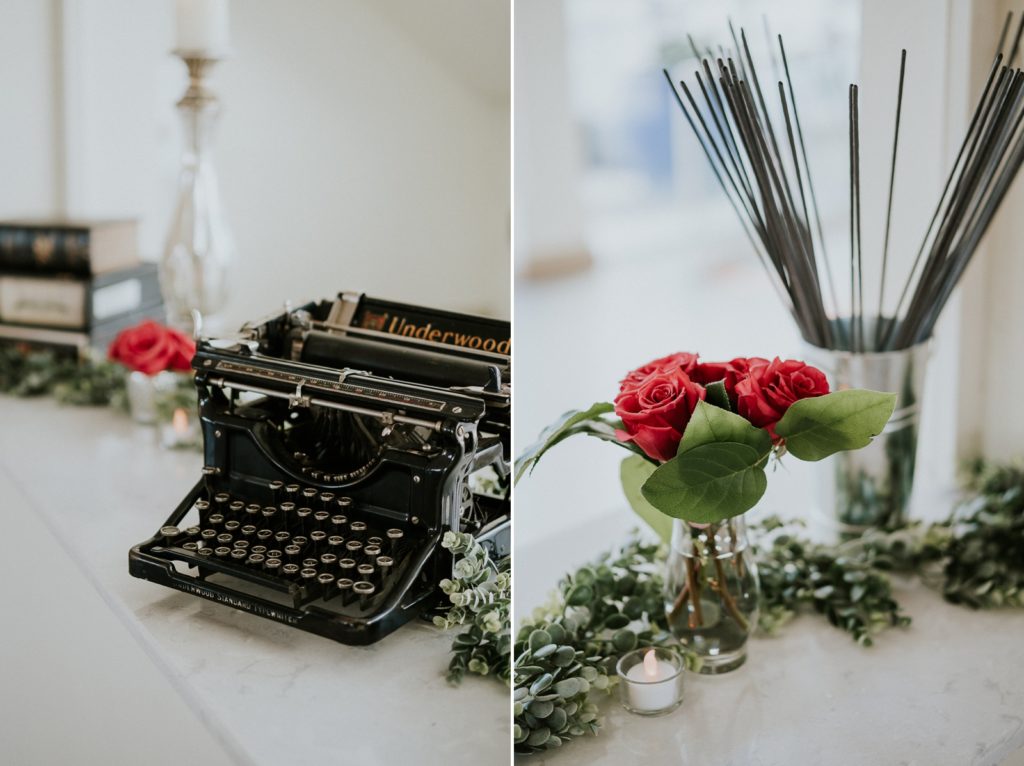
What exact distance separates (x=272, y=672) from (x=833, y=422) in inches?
22.3

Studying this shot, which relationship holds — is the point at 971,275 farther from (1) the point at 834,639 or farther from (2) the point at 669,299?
(2) the point at 669,299

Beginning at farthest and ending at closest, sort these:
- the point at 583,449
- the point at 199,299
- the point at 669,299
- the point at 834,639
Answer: the point at 669,299 → the point at 583,449 → the point at 199,299 → the point at 834,639

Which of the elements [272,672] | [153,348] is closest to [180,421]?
[153,348]

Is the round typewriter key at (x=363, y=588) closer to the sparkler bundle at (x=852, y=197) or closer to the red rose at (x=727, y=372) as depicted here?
the red rose at (x=727, y=372)

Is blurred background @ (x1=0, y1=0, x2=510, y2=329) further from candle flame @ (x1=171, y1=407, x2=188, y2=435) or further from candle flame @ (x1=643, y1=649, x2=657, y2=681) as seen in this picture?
candle flame @ (x1=643, y1=649, x2=657, y2=681)

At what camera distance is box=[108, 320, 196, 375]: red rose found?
4.82 feet

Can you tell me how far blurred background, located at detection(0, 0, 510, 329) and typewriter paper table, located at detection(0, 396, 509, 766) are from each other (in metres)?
0.28

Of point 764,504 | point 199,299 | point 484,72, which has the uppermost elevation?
point 484,72

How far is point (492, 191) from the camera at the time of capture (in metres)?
1.02

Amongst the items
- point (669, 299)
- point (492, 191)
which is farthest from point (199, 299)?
point (669, 299)

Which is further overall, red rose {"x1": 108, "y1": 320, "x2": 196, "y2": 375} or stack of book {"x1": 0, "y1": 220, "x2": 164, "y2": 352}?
red rose {"x1": 108, "y1": 320, "x2": 196, "y2": 375}

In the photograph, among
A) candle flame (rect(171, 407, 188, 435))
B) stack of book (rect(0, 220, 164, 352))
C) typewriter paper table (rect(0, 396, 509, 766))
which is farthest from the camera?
candle flame (rect(171, 407, 188, 435))

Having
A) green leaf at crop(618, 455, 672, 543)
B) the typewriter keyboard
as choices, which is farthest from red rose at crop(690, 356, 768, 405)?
the typewriter keyboard

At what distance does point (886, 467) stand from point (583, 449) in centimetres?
152
